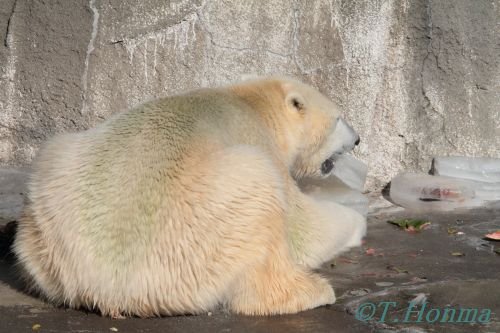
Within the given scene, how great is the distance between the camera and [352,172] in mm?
5469

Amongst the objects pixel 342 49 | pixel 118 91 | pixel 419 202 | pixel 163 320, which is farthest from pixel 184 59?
pixel 163 320

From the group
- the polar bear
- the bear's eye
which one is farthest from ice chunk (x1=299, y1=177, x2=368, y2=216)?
the polar bear

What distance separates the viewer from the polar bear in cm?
→ 310

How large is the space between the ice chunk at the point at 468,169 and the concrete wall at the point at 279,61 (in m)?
0.08

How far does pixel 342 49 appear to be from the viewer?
545cm

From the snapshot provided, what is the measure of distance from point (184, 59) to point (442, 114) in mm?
1741

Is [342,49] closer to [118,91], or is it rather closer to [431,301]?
[118,91]

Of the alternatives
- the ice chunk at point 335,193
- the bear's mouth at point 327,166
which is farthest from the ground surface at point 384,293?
the bear's mouth at point 327,166

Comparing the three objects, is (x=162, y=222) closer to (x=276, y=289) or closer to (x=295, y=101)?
(x=276, y=289)

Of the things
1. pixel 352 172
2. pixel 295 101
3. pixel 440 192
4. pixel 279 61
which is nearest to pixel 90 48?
pixel 279 61

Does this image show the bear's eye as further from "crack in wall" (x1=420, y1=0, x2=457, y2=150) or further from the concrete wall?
"crack in wall" (x1=420, y1=0, x2=457, y2=150)

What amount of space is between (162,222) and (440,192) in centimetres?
276

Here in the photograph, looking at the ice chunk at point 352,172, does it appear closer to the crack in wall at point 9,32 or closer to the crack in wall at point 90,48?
the crack in wall at point 90,48

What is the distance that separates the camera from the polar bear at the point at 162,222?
3.10 meters
